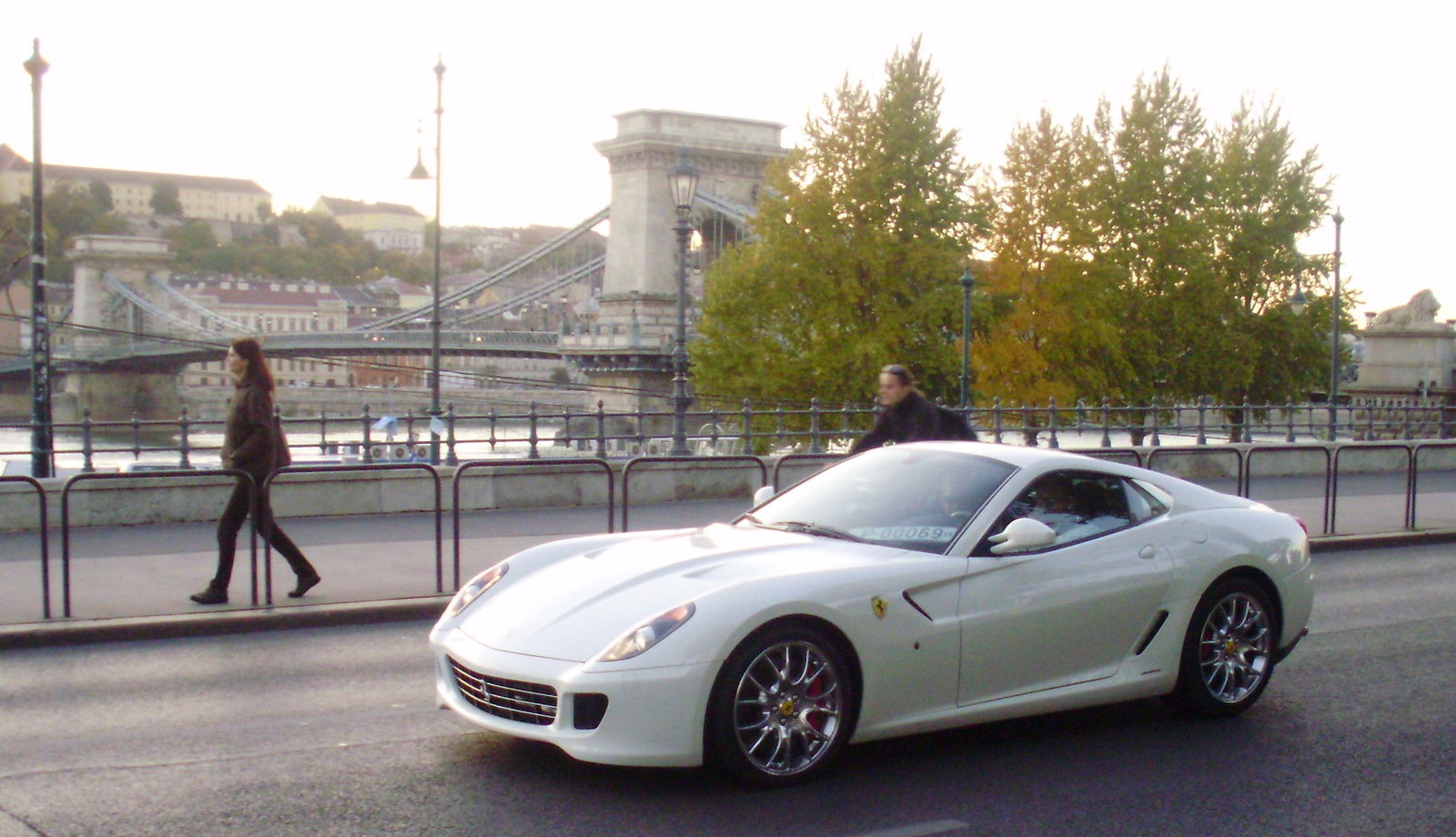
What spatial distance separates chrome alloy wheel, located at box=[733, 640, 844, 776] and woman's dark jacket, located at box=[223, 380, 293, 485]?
503cm

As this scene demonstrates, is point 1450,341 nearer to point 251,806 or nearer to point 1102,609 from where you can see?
point 1102,609

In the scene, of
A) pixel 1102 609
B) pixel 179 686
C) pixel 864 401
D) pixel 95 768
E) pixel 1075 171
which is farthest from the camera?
pixel 1075 171

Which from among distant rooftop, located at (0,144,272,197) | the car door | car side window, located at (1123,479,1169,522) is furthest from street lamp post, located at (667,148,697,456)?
distant rooftop, located at (0,144,272,197)

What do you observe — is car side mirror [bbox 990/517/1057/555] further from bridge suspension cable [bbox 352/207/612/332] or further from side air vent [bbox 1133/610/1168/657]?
bridge suspension cable [bbox 352/207/612/332]

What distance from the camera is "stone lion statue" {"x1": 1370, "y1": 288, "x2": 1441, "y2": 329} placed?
116ft

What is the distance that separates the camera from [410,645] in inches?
318

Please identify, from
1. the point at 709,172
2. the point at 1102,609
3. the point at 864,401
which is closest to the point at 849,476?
the point at 1102,609

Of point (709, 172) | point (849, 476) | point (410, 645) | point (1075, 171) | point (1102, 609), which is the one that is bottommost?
point (410, 645)

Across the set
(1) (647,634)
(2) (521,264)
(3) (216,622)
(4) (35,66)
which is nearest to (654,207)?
(2) (521,264)

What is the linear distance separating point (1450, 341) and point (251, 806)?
36890mm

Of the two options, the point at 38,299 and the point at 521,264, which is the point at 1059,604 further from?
the point at 521,264

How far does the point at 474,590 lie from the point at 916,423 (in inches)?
141

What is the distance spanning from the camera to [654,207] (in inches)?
2899

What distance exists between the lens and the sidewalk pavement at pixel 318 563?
27.8 feet
